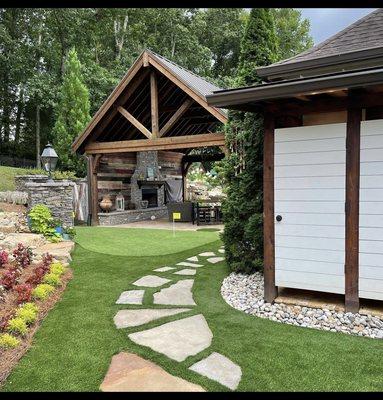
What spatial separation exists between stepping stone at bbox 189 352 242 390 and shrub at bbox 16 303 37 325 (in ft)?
6.32

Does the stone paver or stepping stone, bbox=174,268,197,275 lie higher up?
the stone paver

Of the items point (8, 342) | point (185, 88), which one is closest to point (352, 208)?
point (8, 342)

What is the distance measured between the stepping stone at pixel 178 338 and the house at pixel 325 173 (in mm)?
1164

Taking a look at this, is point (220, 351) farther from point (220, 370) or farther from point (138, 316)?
point (138, 316)

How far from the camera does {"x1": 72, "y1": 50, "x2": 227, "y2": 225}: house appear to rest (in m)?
11.0

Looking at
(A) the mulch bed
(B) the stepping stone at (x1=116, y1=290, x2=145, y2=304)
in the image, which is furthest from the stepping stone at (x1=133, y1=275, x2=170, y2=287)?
(A) the mulch bed

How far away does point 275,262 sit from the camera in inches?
176

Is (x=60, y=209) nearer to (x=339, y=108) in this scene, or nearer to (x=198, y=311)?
(x=198, y=311)

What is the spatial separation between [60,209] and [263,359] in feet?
25.8

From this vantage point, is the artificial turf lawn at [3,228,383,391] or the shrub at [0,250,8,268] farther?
the shrub at [0,250,8,268]

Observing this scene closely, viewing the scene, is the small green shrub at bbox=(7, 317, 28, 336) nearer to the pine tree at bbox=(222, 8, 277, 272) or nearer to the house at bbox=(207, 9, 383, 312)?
the house at bbox=(207, 9, 383, 312)

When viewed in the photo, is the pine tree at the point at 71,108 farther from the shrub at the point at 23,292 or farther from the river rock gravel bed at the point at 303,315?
the river rock gravel bed at the point at 303,315

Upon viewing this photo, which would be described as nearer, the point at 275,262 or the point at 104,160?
the point at 275,262
